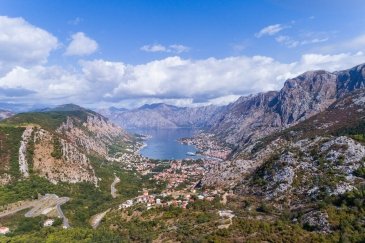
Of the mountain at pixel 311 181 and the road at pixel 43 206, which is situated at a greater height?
the mountain at pixel 311 181

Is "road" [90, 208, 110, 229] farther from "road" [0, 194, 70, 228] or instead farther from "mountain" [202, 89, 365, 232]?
"mountain" [202, 89, 365, 232]

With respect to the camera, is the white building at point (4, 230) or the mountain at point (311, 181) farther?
the white building at point (4, 230)

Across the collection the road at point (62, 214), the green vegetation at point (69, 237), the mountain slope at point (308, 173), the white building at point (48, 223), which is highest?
the mountain slope at point (308, 173)

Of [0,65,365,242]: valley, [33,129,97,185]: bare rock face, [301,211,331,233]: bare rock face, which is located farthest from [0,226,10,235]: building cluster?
[301,211,331,233]: bare rock face

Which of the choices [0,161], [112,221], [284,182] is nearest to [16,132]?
[0,161]

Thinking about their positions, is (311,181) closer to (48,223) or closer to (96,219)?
(96,219)

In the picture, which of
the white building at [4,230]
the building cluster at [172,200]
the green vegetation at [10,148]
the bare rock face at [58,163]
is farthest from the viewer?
the bare rock face at [58,163]

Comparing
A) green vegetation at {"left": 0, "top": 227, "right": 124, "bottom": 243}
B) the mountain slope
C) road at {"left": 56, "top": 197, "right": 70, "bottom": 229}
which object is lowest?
road at {"left": 56, "top": 197, "right": 70, "bottom": 229}

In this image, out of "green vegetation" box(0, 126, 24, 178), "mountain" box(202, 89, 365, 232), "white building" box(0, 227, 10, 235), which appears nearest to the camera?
"mountain" box(202, 89, 365, 232)

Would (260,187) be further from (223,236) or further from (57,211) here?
(57,211)

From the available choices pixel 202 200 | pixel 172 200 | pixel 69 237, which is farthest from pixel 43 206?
pixel 202 200

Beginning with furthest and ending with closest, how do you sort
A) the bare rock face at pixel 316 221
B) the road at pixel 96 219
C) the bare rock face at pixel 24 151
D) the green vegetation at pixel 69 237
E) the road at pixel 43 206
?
the bare rock face at pixel 24 151, the road at pixel 43 206, the road at pixel 96 219, the green vegetation at pixel 69 237, the bare rock face at pixel 316 221

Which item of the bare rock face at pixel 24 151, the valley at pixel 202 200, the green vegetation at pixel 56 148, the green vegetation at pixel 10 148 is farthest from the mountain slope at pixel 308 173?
the green vegetation at pixel 10 148

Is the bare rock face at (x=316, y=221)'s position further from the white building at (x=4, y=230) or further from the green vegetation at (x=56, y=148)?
the green vegetation at (x=56, y=148)
